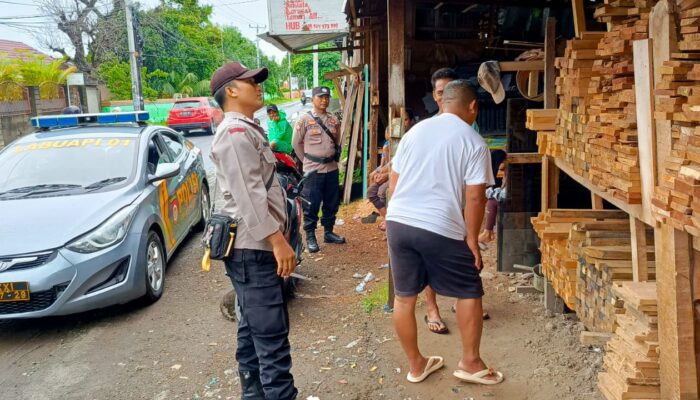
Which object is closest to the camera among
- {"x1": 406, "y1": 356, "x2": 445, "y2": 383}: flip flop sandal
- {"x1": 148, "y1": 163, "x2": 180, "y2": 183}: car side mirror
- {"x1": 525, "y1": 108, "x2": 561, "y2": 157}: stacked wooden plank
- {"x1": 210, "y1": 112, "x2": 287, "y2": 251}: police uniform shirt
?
{"x1": 210, "y1": 112, "x2": 287, "y2": 251}: police uniform shirt

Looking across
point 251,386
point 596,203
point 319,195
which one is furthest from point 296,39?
Answer: point 251,386

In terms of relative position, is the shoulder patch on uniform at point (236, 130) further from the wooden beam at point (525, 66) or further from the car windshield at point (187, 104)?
the car windshield at point (187, 104)

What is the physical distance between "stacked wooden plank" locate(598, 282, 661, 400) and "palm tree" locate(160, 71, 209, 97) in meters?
35.0

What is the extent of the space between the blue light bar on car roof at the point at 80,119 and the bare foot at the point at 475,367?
4.76m

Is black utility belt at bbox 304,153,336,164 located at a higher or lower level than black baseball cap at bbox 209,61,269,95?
lower

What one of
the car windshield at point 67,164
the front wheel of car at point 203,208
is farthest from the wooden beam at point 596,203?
the front wheel of car at point 203,208

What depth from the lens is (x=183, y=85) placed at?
3669cm

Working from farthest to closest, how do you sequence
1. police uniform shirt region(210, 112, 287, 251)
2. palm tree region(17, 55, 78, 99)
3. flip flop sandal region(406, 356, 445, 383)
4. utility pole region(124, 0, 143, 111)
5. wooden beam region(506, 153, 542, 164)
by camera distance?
utility pole region(124, 0, 143, 111)
palm tree region(17, 55, 78, 99)
wooden beam region(506, 153, 542, 164)
flip flop sandal region(406, 356, 445, 383)
police uniform shirt region(210, 112, 287, 251)

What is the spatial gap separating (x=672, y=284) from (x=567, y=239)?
67.6 inches

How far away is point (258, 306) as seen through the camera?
327 cm

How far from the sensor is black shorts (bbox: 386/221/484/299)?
3.38 meters

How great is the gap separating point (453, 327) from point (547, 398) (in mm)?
1153

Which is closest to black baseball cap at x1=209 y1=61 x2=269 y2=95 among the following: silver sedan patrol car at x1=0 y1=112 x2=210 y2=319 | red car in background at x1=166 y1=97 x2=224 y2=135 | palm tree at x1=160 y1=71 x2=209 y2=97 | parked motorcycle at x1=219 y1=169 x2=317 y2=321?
parked motorcycle at x1=219 y1=169 x2=317 y2=321

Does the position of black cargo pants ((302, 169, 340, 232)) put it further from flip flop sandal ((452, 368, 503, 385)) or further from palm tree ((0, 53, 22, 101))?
palm tree ((0, 53, 22, 101))
